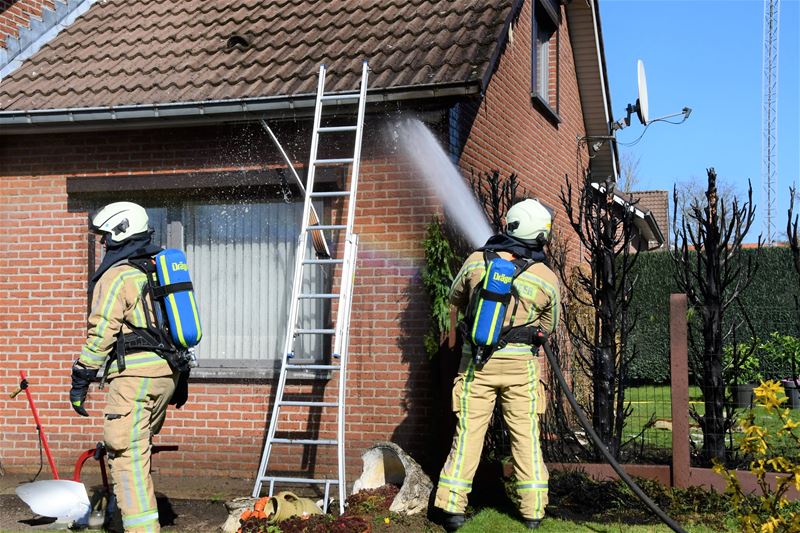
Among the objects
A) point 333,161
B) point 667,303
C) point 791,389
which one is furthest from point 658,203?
point 333,161

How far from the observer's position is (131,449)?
596cm

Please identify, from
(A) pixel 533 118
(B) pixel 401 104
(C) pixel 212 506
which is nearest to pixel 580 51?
(A) pixel 533 118

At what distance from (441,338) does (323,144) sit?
2.07 meters

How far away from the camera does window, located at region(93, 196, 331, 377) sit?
8.84 m

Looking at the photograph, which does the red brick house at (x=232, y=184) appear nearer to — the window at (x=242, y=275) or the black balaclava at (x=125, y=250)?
the window at (x=242, y=275)

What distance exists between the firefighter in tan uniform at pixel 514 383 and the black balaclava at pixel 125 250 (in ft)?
6.97

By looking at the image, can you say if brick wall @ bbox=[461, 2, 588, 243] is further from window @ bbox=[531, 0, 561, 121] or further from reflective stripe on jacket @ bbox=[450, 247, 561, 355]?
reflective stripe on jacket @ bbox=[450, 247, 561, 355]

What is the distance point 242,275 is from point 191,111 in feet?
5.33

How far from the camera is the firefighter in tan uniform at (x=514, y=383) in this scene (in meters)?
6.43

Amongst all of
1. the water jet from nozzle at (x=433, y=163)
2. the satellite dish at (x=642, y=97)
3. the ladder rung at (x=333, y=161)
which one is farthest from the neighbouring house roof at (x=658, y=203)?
the ladder rung at (x=333, y=161)

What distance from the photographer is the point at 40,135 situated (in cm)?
947

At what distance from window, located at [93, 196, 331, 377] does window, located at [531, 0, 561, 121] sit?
15.6 ft

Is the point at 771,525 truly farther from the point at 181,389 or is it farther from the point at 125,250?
the point at 125,250

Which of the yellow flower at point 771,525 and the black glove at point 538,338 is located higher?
the black glove at point 538,338
